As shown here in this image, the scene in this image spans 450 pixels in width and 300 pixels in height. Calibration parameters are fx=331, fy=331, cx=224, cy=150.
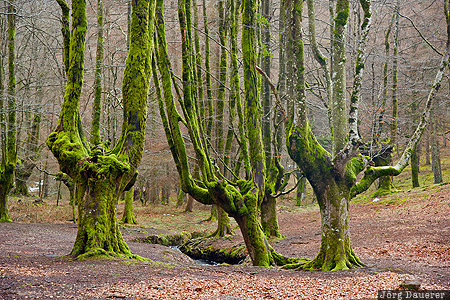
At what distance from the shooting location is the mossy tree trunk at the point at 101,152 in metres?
5.90

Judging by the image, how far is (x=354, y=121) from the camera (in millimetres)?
6168

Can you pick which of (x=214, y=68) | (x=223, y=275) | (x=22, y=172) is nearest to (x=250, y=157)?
(x=223, y=275)

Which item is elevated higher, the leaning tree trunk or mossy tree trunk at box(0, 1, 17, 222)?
mossy tree trunk at box(0, 1, 17, 222)

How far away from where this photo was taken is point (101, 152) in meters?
6.67

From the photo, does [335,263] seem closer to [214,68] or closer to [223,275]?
[223,275]

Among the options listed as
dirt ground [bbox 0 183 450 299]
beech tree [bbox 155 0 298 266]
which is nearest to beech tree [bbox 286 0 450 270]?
dirt ground [bbox 0 183 450 299]

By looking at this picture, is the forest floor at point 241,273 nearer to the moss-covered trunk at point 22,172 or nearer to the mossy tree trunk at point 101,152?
the mossy tree trunk at point 101,152

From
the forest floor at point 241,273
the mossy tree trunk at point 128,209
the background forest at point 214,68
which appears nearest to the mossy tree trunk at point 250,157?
the forest floor at point 241,273

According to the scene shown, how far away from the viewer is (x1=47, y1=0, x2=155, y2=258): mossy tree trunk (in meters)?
5.90

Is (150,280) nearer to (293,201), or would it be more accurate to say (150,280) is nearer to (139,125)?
(139,125)

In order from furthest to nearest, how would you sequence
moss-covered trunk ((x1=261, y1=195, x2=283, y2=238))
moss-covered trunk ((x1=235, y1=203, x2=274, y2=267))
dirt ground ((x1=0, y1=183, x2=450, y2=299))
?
1. moss-covered trunk ((x1=261, y1=195, x2=283, y2=238))
2. moss-covered trunk ((x1=235, y1=203, x2=274, y2=267))
3. dirt ground ((x1=0, y1=183, x2=450, y2=299))

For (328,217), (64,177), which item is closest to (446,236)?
(328,217)

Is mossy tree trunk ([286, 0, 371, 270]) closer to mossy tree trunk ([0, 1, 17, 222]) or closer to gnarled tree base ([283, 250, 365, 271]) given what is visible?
gnarled tree base ([283, 250, 365, 271])

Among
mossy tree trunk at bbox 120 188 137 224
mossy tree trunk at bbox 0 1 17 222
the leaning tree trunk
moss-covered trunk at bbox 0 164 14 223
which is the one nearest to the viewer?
the leaning tree trunk
